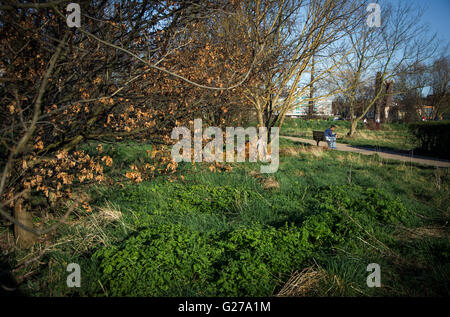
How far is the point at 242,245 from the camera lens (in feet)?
11.0

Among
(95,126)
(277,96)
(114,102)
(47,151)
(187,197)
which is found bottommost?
(187,197)

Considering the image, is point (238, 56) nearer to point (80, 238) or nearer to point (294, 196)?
→ point (294, 196)

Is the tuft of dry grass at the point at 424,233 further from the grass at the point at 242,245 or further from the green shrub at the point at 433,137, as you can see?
the green shrub at the point at 433,137

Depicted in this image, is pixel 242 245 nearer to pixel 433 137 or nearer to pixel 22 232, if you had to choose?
pixel 22 232

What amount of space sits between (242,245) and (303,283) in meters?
0.84

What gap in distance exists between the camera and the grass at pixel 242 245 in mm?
2766

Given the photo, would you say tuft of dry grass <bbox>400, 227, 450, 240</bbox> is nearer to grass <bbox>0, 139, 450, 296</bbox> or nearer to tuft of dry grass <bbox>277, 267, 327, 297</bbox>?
grass <bbox>0, 139, 450, 296</bbox>

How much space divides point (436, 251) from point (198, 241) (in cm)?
305

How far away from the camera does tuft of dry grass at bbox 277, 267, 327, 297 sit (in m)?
2.69

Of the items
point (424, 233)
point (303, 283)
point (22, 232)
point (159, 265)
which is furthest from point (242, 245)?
point (22, 232)

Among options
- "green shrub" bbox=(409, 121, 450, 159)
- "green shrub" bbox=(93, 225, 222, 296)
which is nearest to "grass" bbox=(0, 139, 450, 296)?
"green shrub" bbox=(93, 225, 222, 296)

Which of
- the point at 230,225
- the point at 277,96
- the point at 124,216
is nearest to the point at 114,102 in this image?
the point at 124,216

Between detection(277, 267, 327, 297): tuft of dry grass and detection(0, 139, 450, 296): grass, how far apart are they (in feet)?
0.04

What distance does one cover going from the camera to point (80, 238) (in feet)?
11.7
